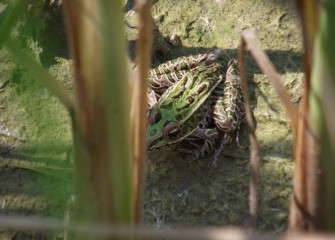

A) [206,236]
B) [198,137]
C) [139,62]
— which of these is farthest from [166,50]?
[206,236]

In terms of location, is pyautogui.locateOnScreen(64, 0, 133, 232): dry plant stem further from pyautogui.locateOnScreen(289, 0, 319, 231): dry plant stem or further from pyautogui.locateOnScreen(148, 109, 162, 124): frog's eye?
pyautogui.locateOnScreen(148, 109, 162, 124): frog's eye

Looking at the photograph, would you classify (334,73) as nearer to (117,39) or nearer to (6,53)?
(117,39)

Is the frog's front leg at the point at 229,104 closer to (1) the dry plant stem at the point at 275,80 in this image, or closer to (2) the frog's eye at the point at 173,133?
(2) the frog's eye at the point at 173,133

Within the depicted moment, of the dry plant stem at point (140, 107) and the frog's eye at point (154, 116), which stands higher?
the frog's eye at point (154, 116)

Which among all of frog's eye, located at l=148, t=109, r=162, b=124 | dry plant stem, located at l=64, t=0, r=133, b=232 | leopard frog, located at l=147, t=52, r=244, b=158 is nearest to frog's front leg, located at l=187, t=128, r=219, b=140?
leopard frog, located at l=147, t=52, r=244, b=158

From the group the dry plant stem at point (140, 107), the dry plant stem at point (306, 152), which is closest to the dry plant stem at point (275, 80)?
the dry plant stem at point (306, 152)

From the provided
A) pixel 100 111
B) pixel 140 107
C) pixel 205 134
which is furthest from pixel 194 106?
pixel 100 111
